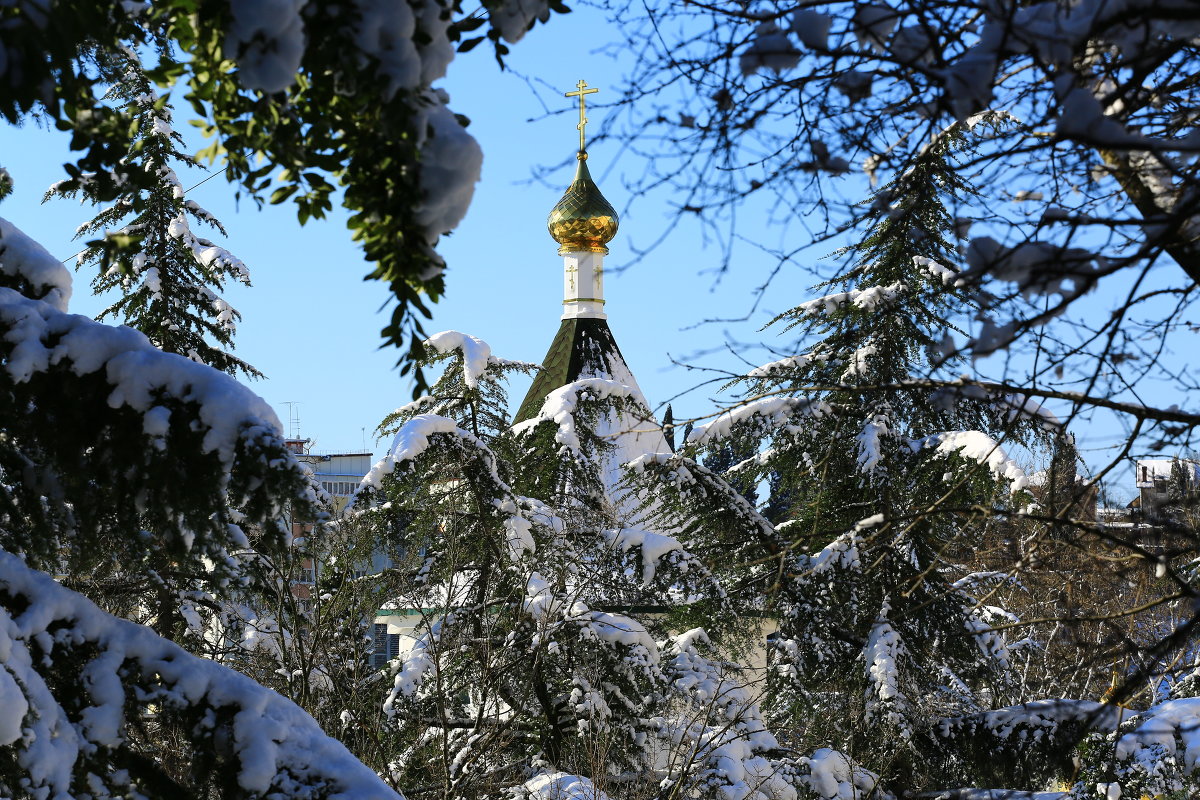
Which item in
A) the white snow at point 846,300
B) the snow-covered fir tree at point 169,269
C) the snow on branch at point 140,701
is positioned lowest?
the snow on branch at point 140,701

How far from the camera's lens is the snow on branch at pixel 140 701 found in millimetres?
4395

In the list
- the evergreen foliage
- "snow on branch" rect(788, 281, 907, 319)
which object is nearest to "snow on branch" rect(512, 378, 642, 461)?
the evergreen foliage

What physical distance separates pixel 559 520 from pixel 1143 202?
23.9 feet

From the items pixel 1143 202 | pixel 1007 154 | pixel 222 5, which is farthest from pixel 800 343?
pixel 222 5

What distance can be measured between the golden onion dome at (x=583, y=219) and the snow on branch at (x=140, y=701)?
1802cm

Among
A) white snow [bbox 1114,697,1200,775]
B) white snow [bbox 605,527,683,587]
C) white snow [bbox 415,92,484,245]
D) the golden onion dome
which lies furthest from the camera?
the golden onion dome

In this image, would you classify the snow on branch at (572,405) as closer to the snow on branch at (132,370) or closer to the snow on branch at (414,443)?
the snow on branch at (414,443)

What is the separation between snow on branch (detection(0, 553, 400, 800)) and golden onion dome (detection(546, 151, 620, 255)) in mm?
18017

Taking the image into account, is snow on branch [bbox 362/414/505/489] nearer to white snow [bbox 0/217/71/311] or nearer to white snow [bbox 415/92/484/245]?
white snow [bbox 0/217/71/311]

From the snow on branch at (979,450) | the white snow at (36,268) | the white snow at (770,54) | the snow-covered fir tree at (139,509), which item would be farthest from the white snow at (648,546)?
the white snow at (770,54)

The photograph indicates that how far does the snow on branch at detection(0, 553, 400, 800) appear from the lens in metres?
4.39

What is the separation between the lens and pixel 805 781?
392 inches

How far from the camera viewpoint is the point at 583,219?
73.7 feet

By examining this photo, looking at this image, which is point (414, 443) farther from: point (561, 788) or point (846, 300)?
point (846, 300)
